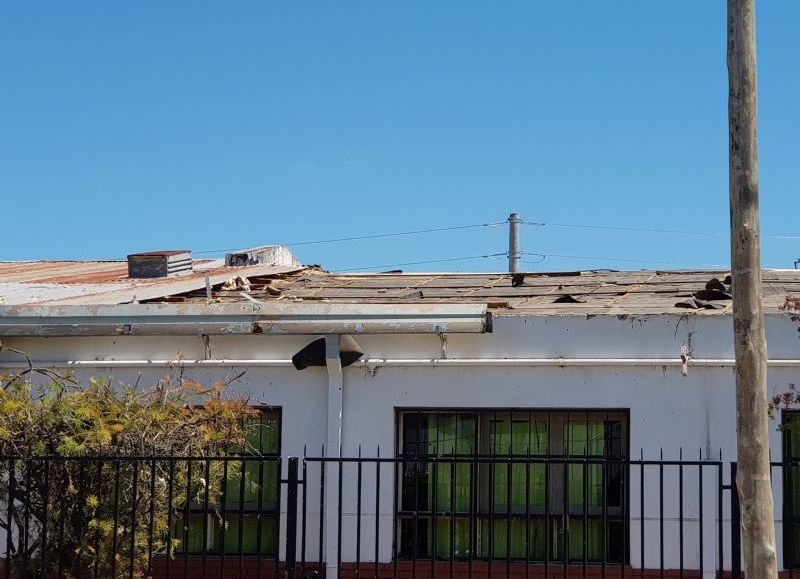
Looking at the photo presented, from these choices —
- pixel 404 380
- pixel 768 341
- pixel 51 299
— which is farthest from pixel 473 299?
pixel 51 299

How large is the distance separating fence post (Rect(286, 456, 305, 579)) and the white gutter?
1.84 meters

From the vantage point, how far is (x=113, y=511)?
8820 mm

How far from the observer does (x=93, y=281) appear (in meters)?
14.2

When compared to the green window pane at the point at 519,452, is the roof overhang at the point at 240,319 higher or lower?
higher

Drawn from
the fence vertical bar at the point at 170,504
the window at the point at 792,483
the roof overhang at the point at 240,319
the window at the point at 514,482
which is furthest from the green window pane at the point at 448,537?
the window at the point at 792,483

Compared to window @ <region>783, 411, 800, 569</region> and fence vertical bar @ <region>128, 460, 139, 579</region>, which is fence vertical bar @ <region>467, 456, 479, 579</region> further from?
window @ <region>783, 411, 800, 569</region>

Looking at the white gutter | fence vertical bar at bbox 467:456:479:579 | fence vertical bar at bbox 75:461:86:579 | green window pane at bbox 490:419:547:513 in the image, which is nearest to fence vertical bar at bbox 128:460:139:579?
fence vertical bar at bbox 75:461:86:579

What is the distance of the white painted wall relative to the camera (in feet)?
32.6

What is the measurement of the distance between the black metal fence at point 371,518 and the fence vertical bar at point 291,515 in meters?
0.01

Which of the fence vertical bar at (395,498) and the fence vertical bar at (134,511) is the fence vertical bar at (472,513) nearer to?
the fence vertical bar at (395,498)

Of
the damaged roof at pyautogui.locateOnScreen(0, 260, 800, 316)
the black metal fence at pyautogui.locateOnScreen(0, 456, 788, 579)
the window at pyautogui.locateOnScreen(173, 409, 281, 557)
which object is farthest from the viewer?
the damaged roof at pyautogui.locateOnScreen(0, 260, 800, 316)

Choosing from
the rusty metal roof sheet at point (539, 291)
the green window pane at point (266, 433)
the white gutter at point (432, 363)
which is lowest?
the green window pane at point (266, 433)

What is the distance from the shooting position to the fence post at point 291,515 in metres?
8.73

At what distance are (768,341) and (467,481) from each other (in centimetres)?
273
